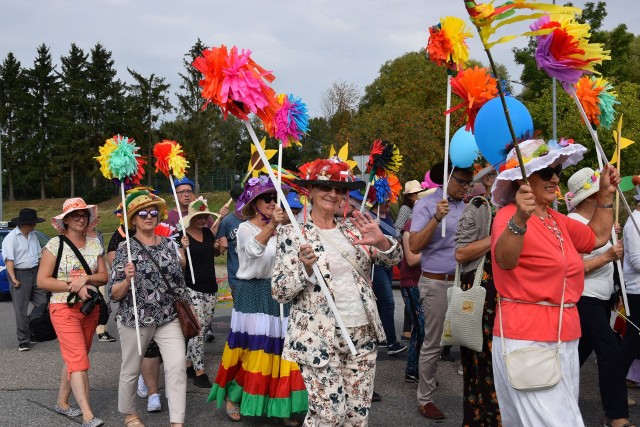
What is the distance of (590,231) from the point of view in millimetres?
3674

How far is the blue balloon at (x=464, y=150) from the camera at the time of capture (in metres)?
5.23

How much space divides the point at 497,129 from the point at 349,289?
129 cm

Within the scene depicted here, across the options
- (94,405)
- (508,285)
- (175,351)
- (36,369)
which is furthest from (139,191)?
(508,285)

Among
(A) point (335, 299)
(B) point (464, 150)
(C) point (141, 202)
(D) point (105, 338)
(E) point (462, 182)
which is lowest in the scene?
(D) point (105, 338)

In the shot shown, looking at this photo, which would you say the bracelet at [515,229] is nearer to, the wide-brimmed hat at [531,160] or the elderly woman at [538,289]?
the elderly woman at [538,289]

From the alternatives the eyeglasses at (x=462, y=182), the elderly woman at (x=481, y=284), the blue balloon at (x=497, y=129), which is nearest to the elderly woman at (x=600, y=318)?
the eyeglasses at (x=462, y=182)

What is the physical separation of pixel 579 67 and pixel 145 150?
5004cm

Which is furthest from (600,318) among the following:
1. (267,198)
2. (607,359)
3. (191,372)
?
(191,372)

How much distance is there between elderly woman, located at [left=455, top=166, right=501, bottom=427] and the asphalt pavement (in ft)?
3.41

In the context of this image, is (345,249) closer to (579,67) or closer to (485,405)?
(485,405)

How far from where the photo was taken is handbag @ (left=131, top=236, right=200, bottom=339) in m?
5.23

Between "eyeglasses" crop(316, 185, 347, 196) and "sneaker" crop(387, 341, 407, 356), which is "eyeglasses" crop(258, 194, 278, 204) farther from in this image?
"sneaker" crop(387, 341, 407, 356)

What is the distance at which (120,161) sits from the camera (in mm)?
5863

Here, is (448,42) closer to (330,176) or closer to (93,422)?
(330,176)
